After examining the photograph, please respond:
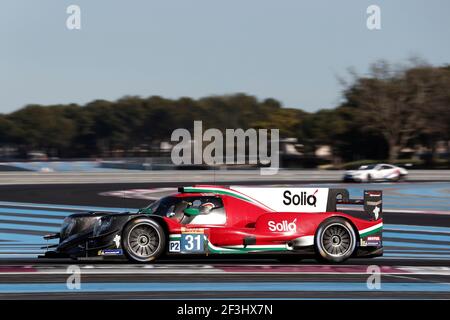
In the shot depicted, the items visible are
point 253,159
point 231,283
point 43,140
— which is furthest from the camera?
point 43,140

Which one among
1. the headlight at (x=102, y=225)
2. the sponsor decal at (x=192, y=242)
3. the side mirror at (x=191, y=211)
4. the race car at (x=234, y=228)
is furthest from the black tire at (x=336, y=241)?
the headlight at (x=102, y=225)

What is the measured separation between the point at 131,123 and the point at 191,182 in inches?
2193

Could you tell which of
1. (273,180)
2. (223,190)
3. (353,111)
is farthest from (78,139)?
(223,190)

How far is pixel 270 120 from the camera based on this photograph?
8031cm

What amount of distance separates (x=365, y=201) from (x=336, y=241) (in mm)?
769

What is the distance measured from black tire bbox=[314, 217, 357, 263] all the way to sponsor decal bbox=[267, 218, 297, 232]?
38cm

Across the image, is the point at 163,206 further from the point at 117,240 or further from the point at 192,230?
the point at 117,240

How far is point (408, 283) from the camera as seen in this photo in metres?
8.60

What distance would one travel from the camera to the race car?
980cm

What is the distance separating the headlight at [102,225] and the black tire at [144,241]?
26cm

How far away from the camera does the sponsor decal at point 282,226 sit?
1019 centimetres

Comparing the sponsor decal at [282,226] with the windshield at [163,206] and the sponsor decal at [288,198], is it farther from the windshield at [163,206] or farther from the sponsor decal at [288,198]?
the windshield at [163,206]
